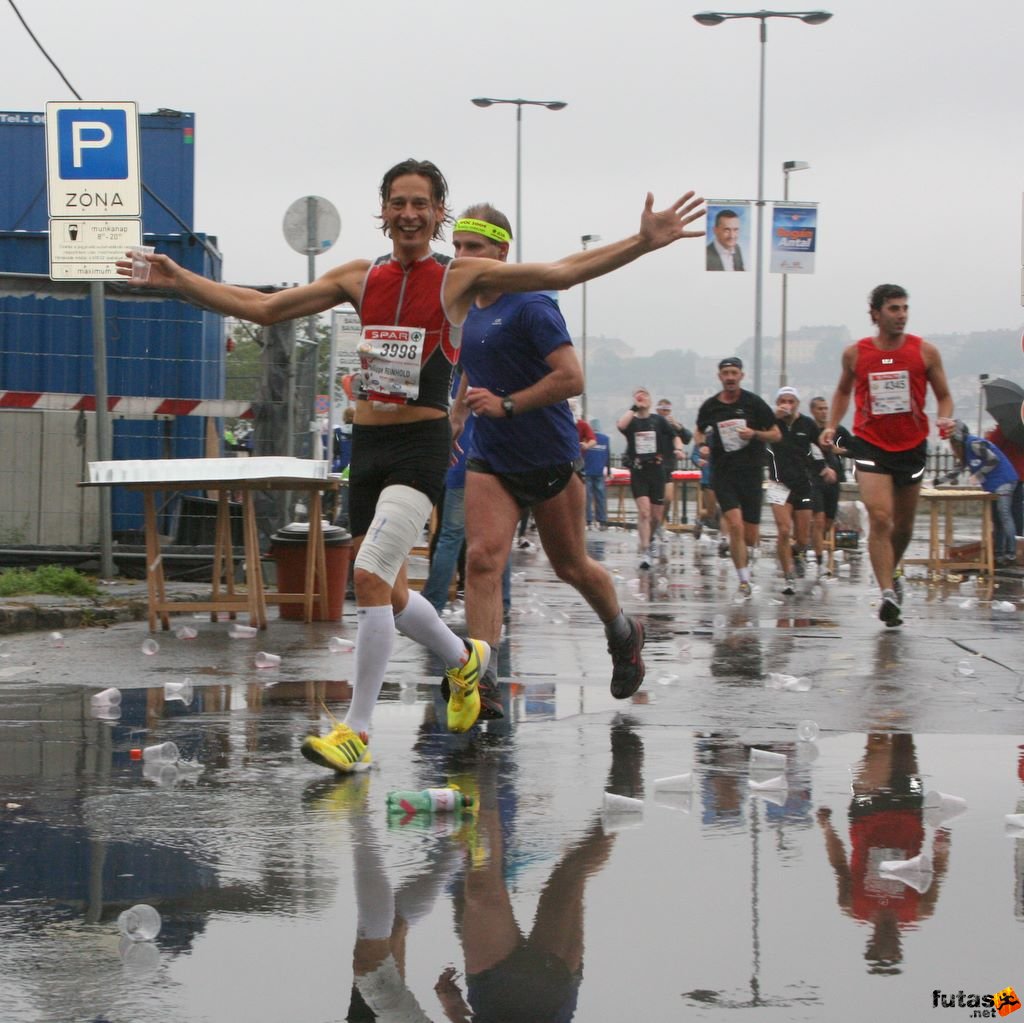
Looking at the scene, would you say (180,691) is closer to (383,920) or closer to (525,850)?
(525,850)

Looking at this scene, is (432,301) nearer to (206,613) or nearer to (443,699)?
(443,699)

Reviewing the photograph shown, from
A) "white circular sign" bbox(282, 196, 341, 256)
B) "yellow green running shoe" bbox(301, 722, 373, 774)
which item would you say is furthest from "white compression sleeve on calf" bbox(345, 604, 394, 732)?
"white circular sign" bbox(282, 196, 341, 256)

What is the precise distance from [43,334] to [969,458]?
977 cm

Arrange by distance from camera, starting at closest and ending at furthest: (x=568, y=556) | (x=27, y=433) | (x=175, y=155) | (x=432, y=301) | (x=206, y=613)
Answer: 1. (x=432, y=301)
2. (x=568, y=556)
3. (x=206, y=613)
4. (x=27, y=433)
5. (x=175, y=155)

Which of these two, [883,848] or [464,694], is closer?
[883,848]

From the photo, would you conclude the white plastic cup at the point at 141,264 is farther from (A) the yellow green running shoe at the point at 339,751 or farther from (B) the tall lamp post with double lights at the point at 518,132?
(B) the tall lamp post with double lights at the point at 518,132

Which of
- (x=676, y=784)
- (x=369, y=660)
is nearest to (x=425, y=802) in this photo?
(x=676, y=784)

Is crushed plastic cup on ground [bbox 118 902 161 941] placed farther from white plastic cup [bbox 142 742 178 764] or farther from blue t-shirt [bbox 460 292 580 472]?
blue t-shirt [bbox 460 292 580 472]

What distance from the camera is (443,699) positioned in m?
7.42

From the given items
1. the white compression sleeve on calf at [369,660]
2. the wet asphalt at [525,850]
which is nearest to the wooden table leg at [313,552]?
the wet asphalt at [525,850]

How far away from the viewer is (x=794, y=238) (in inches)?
1297

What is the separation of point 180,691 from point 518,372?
2.00 meters

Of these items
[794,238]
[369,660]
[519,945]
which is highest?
[794,238]

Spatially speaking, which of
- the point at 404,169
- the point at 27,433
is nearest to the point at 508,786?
the point at 404,169
